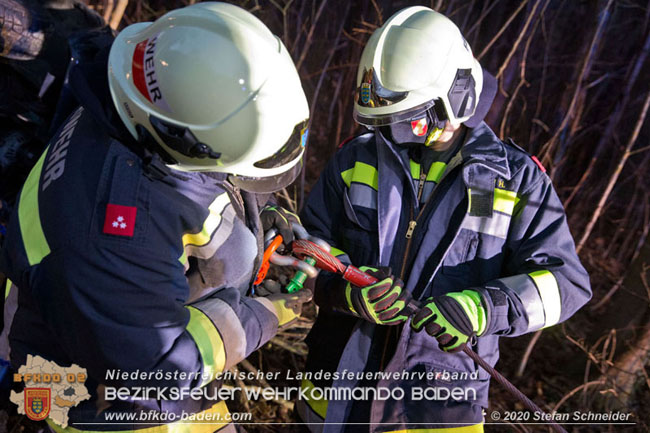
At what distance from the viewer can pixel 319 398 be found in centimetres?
231

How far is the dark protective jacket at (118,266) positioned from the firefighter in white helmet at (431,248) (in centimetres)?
71

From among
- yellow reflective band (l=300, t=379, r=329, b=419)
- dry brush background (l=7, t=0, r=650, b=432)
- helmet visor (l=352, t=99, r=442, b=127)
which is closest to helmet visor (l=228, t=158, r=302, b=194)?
helmet visor (l=352, t=99, r=442, b=127)

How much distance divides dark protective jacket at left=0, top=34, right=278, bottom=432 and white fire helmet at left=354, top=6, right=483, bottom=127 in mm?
945

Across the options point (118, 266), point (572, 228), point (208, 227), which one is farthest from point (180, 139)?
point (572, 228)

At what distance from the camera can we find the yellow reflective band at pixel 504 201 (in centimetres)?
204

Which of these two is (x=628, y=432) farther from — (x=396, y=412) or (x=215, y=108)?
(x=215, y=108)

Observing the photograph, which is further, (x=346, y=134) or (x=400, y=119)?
(x=346, y=134)

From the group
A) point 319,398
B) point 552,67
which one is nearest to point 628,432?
point 319,398

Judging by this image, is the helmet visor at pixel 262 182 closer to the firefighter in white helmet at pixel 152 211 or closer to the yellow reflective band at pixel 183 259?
the firefighter in white helmet at pixel 152 211

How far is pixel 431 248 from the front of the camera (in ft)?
6.89

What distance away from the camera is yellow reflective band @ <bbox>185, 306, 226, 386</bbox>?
1.60 meters

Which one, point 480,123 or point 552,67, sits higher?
point 480,123

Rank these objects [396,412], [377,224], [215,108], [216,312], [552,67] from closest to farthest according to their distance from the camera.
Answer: [215,108]
[216,312]
[396,412]
[377,224]
[552,67]

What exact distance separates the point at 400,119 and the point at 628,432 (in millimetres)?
3189
